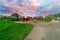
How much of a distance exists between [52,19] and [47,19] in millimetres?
146

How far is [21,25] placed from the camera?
3.92 metres

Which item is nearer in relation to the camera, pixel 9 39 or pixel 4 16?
pixel 9 39

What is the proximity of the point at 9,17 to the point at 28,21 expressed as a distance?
584 millimetres

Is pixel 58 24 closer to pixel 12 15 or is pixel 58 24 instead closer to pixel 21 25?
pixel 21 25

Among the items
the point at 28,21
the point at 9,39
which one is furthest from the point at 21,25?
the point at 9,39

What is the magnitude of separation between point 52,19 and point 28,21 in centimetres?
72

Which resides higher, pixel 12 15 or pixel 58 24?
pixel 12 15

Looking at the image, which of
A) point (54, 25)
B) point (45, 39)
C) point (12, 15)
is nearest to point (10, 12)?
point (12, 15)

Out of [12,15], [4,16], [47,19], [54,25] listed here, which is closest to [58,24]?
[54,25]

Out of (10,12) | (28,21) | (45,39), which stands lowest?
(45,39)

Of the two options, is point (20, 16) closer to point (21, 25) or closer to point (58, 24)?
point (21, 25)

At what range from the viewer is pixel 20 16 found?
3.76 m

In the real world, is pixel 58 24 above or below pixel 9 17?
below

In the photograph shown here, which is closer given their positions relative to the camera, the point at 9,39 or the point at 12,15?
the point at 9,39
